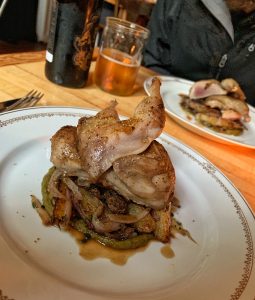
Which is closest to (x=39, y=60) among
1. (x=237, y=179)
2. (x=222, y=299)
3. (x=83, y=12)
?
(x=83, y=12)

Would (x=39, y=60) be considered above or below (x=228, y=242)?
below

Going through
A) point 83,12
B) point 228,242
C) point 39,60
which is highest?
point 83,12

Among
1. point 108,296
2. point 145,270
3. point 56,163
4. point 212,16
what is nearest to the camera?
point 108,296

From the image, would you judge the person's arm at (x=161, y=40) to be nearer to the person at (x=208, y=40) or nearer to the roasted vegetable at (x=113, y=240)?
the person at (x=208, y=40)

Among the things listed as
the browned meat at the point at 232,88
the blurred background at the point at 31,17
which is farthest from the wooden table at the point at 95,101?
the blurred background at the point at 31,17

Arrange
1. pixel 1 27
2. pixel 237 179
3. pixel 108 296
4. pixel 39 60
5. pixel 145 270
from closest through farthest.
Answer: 1. pixel 108 296
2. pixel 145 270
3. pixel 237 179
4. pixel 39 60
5. pixel 1 27

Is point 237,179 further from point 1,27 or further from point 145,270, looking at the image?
point 1,27

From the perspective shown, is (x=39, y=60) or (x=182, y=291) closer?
(x=182, y=291)
